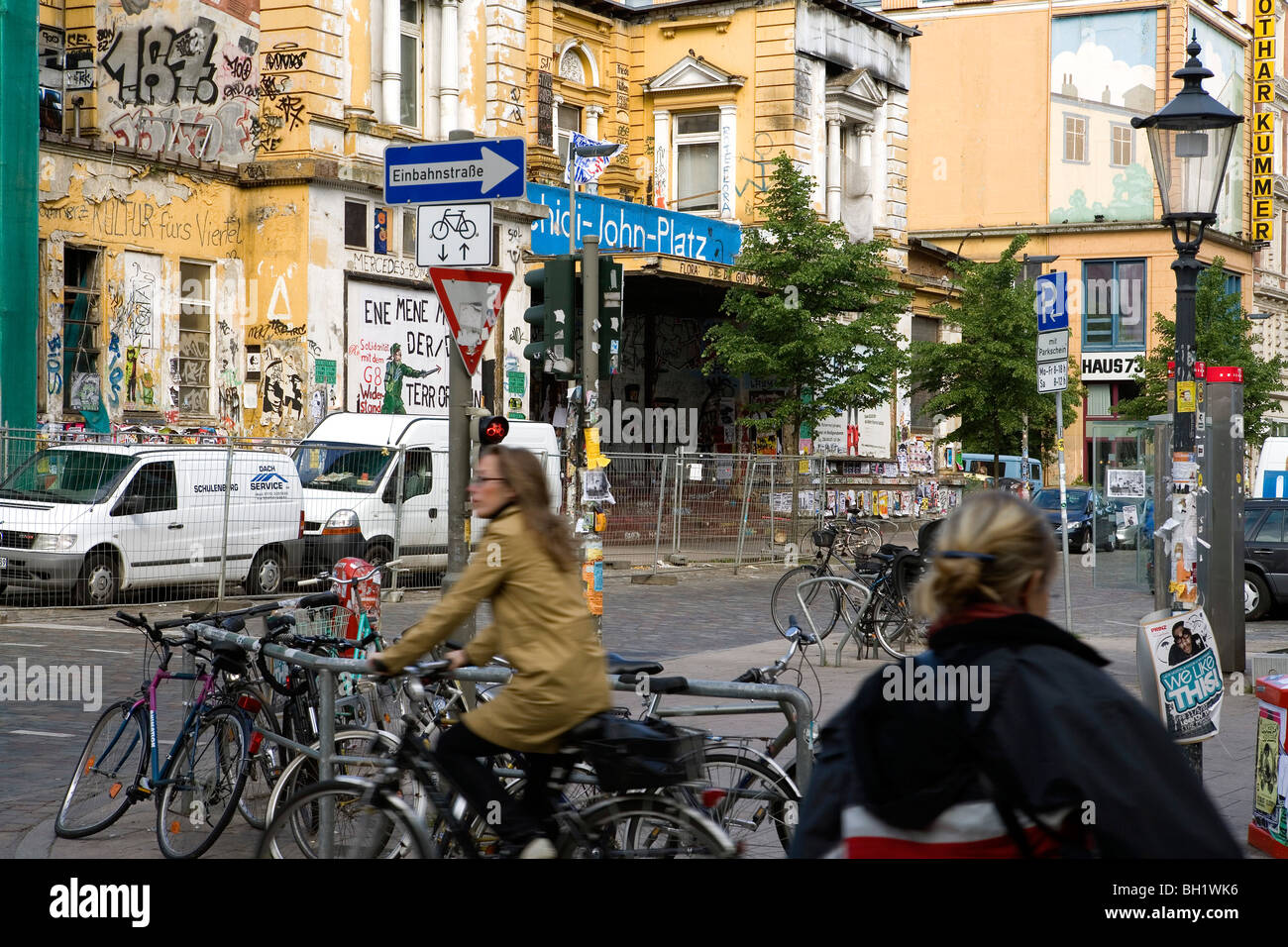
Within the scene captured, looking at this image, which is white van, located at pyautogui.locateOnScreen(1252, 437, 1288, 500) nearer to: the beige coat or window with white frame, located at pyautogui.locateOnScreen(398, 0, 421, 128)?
window with white frame, located at pyautogui.locateOnScreen(398, 0, 421, 128)

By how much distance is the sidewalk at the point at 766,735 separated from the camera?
6.78 metres

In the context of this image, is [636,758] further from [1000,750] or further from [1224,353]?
[1224,353]

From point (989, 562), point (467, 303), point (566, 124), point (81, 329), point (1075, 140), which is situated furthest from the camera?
point (1075, 140)

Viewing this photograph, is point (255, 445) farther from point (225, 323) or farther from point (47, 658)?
point (47, 658)

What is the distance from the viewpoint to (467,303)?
315 inches

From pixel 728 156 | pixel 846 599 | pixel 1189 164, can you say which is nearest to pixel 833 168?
pixel 728 156

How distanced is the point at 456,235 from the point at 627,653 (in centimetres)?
725

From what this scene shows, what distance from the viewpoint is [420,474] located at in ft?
66.3

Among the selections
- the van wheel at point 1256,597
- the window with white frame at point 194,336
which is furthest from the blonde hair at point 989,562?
the window with white frame at point 194,336

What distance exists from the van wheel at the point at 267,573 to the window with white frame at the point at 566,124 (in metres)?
15.8

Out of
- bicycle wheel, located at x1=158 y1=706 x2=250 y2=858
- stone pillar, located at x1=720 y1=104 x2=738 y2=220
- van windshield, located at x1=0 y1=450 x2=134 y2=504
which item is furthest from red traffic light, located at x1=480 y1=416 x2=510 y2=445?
stone pillar, located at x1=720 y1=104 x2=738 y2=220
